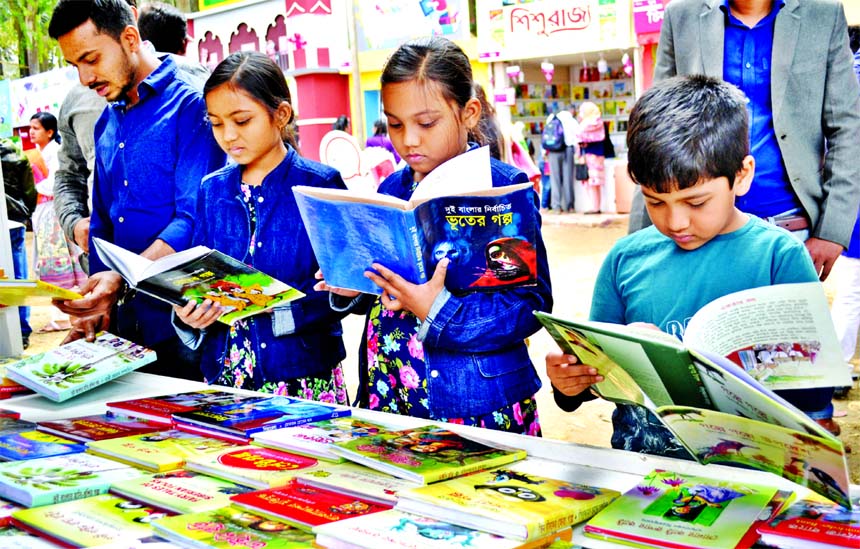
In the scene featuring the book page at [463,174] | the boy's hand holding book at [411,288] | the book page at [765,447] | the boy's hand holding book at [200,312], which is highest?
the book page at [463,174]

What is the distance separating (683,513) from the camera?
1082 mm

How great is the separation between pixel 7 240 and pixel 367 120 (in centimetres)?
1210

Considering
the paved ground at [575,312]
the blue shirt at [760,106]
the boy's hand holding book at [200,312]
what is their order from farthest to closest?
the paved ground at [575,312]
the blue shirt at [760,106]
the boy's hand holding book at [200,312]

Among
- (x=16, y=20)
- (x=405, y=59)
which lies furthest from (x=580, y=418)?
(x=16, y=20)

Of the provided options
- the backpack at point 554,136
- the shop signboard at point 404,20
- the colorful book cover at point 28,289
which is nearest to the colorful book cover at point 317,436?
the colorful book cover at point 28,289

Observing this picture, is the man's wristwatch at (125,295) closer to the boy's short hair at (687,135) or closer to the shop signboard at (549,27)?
the boy's short hair at (687,135)

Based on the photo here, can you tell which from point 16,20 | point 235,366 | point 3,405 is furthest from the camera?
point 16,20

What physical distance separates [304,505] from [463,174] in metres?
0.75

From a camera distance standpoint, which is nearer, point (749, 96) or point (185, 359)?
point (749, 96)

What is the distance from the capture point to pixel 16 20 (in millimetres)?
8867

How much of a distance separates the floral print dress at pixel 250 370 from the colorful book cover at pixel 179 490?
75 centimetres

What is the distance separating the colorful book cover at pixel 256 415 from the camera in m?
1.56

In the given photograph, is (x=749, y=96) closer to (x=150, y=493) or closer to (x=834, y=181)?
(x=834, y=181)

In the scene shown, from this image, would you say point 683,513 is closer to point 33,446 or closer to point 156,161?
point 33,446
